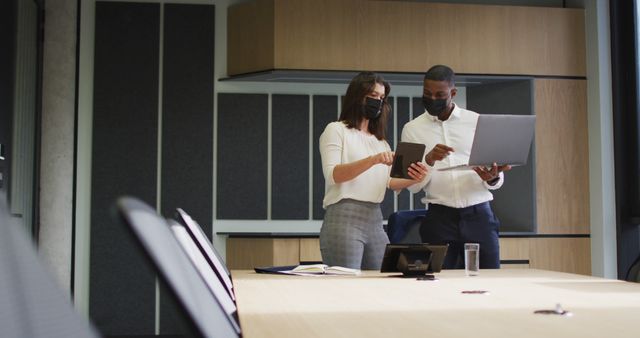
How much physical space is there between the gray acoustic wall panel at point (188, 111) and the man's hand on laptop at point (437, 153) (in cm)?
281

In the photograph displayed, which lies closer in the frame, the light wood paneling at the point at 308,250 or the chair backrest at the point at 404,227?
the chair backrest at the point at 404,227

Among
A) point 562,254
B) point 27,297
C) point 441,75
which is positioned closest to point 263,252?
point 562,254

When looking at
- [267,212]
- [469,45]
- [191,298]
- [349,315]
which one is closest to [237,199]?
[267,212]

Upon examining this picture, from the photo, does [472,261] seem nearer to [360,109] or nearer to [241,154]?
[360,109]

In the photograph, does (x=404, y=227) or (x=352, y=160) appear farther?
(x=404, y=227)

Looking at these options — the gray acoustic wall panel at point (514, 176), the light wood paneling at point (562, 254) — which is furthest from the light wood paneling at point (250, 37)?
the light wood paneling at point (562, 254)

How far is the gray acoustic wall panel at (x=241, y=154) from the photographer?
20.8 feet

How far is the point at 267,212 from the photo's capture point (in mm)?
6395

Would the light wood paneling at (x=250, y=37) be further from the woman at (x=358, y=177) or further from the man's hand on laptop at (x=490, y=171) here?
the man's hand on laptop at (x=490, y=171)

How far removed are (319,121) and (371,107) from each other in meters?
2.70

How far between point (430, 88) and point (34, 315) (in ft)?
11.1

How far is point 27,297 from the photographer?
0.69 meters

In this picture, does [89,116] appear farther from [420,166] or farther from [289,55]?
[420,166]

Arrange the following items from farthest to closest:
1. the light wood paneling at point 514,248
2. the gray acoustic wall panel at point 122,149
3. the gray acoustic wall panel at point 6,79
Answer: the gray acoustic wall panel at point 122,149
the light wood paneling at point 514,248
the gray acoustic wall panel at point 6,79
